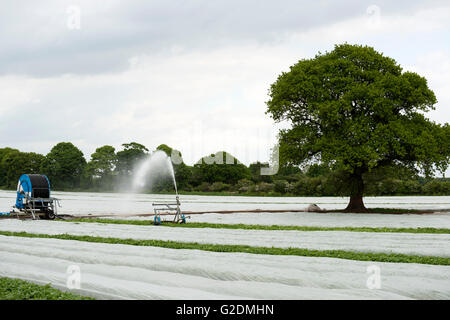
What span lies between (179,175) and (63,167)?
30.0 m

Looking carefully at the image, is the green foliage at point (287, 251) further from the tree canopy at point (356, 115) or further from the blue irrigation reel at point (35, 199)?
the tree canopy at point (356, 115)

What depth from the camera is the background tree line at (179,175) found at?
71312 millimetres

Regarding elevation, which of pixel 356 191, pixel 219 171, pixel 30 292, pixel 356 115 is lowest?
pixel 30 292

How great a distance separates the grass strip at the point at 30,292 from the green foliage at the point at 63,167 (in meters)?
95.8

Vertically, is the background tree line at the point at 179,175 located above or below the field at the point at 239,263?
above

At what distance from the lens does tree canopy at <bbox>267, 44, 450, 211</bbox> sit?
31.0 metres

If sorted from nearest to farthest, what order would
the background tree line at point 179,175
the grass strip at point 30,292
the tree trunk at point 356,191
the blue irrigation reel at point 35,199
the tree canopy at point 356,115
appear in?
the grass strip at point 30,292, the blue irrigation reel at point 35,199, the tree canopy at point 356,115, the tree trunk at point 356,191, the background tree line at point 179,175

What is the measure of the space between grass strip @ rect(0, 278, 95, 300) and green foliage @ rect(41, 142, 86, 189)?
314ft

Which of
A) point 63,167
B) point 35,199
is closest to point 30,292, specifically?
point 35,199

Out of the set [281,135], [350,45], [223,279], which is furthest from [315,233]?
[350,45]

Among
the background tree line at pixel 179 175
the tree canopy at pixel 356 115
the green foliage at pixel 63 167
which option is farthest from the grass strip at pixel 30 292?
the green foliage at pixel 63 167

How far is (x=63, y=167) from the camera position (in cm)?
10100

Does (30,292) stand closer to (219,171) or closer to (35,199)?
(35,199)

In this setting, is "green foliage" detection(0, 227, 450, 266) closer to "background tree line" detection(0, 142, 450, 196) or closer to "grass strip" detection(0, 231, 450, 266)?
"grass strip" detection(0, 231, 450, 266)
